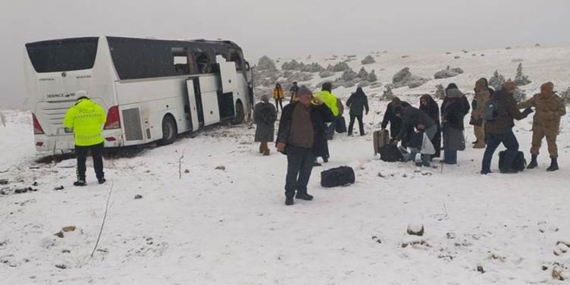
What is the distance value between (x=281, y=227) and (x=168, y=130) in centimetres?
960

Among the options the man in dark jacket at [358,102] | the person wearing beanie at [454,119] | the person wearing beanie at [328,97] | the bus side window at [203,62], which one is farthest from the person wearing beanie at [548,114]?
the bus side window at [203,62]

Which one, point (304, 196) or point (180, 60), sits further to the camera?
point (180, 60)

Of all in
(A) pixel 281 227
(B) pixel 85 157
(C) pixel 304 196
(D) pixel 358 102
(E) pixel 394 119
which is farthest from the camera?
(D) pixel 358 102

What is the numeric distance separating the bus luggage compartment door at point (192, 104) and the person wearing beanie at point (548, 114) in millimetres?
10403

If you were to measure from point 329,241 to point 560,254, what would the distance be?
8.61ft

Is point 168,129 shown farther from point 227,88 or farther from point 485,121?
point 485,121

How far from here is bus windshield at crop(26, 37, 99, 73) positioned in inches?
483

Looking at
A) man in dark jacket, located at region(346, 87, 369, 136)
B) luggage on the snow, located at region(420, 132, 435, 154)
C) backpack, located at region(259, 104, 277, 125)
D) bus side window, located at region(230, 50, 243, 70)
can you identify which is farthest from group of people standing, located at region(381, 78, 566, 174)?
bus side window, located at region(230, 50, 243, 70)

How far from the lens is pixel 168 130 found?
15.5m

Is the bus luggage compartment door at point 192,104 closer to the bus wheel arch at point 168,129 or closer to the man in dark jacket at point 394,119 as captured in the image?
the bus wheel arch at point 168,129

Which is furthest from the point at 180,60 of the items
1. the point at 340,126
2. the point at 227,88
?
the point at 340,126

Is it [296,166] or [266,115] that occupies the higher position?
[266,115]

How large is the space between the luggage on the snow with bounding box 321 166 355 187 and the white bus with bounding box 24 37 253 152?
6.44m

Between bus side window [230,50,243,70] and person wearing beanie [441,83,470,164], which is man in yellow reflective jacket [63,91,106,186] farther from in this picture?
bus side window [230,50,243,70]
